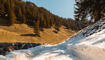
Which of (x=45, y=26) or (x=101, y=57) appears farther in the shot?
(x=45, y=26)

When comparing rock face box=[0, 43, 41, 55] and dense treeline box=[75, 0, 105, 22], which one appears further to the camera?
dense treeline box=[75, 0, 105, 22]

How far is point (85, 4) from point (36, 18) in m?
67.6

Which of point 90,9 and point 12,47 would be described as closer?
point 12,47

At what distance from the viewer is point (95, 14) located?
16547 millimetres

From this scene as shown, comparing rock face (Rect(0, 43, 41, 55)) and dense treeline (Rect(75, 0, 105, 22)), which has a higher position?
dense treeline (Rect(75, 0, 105, 22))

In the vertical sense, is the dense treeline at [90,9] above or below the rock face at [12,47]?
above

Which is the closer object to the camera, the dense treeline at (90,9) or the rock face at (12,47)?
the rock face at (12,47)

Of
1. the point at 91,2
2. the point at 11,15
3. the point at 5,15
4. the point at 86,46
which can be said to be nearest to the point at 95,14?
the point at 91,2

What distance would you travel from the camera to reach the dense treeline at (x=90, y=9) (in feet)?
49.6

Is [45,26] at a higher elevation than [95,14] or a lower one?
lower

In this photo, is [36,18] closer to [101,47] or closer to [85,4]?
[85,4]

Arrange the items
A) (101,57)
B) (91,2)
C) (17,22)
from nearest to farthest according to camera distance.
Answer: (101,57), (91,2), (17,22)

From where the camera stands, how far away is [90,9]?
16625 millimetres

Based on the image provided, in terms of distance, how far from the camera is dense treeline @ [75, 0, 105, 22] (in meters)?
15.1
